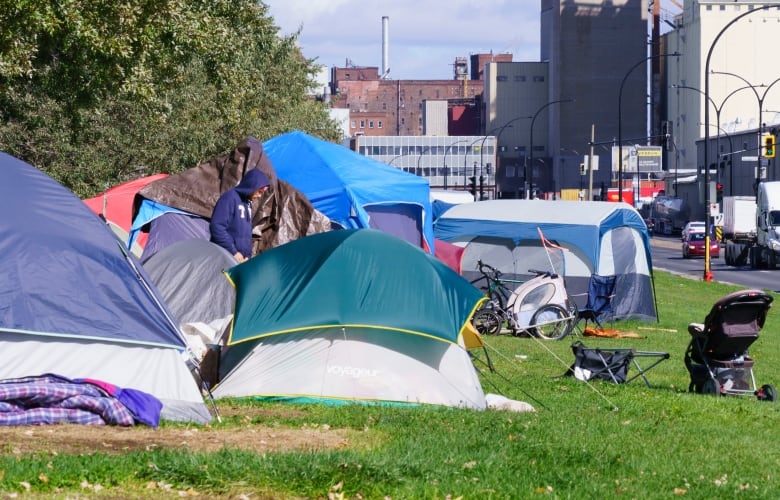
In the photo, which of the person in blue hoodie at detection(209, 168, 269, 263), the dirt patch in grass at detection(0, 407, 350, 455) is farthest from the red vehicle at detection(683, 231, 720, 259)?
the dirt patch in grass at detection(0, 407, 350, 455)

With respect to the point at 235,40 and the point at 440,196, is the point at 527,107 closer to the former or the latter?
the point at 440,196

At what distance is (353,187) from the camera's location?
63.8 ft

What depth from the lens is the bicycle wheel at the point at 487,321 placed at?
20.6m

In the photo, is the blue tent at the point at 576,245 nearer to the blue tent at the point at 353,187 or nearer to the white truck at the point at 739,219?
the blue tent at the point at 353,187

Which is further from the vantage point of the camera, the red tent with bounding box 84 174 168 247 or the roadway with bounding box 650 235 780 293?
the roadway with bounding box 650 235 780 293

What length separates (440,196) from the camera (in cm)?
5122

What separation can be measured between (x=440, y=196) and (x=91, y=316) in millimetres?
41996

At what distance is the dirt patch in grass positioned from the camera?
779 cm

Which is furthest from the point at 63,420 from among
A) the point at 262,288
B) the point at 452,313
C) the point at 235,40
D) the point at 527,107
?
the point at 527,107

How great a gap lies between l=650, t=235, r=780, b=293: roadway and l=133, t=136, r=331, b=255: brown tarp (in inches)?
926

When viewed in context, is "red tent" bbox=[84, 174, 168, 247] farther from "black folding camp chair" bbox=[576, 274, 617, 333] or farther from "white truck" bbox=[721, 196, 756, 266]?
"white truck" bbox=[721, 196, 756, 266]

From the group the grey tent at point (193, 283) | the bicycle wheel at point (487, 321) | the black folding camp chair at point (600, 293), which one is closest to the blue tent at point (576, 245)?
the black folding camp chair at point (600, 293)

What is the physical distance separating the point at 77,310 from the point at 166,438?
1712mm

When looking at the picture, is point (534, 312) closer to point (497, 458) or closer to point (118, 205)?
point (118, 205)
